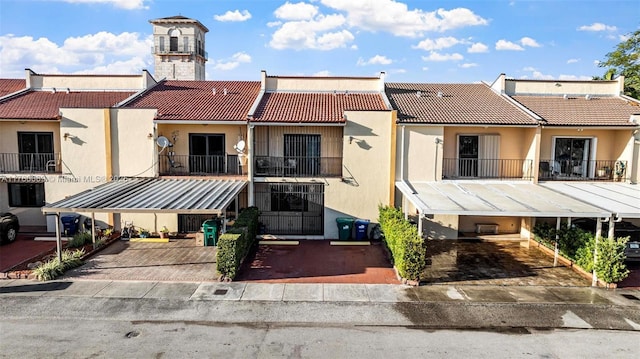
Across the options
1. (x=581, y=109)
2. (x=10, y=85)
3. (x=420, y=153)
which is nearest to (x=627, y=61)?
(x=581, y=109)

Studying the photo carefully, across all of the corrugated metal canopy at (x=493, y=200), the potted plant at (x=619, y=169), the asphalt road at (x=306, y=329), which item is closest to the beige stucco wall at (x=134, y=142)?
the asphalt road at (x=306, y=329)

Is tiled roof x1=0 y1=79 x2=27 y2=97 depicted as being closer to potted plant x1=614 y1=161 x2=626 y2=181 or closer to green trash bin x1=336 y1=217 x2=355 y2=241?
green trash bin x1=336 y1=217 x2=355 y2=241

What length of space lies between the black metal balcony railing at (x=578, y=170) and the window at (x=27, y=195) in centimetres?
2580

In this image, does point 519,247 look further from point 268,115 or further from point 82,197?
point 82,197

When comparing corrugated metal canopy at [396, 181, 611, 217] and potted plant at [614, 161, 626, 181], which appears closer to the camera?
corrugated metal canopy at [396, 181, 611, 217]

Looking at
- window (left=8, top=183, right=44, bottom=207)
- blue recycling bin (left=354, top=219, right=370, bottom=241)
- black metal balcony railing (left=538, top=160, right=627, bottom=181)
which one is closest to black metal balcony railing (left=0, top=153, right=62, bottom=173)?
window (left=8, top=183, right=44, bottom=207)

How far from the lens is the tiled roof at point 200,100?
19.1 m

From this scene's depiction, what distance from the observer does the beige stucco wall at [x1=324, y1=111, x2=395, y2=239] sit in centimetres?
1869

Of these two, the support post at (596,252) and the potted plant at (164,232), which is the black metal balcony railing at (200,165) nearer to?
the potted plant at (164,232)

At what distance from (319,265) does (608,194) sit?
486 inches

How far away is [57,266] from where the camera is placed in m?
13.8

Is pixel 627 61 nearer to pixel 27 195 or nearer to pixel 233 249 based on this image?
pixel 233 249

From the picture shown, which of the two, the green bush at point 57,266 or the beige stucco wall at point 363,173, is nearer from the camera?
the green bush at point 57,266

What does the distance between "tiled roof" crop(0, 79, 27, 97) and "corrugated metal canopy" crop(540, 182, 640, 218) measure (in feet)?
98.9
